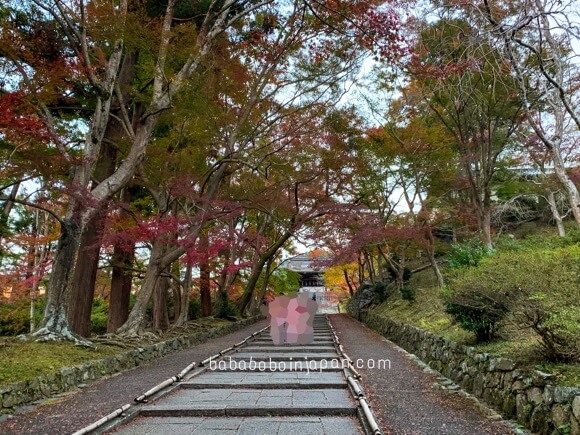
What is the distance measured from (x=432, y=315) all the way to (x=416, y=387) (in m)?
5.62

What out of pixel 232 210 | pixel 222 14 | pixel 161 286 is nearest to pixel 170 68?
pixel 222 14

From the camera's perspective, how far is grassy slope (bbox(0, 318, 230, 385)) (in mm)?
4922

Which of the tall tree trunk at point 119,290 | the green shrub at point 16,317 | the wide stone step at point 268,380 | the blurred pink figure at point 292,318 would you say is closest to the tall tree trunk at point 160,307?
the tall tree trunk at point 119,290

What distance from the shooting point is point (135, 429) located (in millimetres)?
3693

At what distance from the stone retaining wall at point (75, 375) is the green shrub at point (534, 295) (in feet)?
15.3

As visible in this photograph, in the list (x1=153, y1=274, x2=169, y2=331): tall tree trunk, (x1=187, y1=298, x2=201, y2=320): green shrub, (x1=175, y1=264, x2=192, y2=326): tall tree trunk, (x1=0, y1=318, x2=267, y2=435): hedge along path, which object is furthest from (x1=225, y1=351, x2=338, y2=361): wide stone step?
(x1=187, y1=298, x2=201, y2=320): green shrub

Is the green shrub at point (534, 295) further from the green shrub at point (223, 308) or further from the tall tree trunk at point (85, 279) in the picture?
the green shrub at point (223, 308)

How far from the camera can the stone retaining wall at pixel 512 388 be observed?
3.25 metres

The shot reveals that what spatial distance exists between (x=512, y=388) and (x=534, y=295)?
3.23ft

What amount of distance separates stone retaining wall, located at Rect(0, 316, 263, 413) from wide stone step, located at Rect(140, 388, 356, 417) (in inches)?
58.9

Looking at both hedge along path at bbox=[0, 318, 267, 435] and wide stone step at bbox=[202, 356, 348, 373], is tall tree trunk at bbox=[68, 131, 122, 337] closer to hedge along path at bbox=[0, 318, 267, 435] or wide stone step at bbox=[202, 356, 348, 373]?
hedge along path at bbox=[0, 318, 267, 435]

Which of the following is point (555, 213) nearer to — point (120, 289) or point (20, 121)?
point (120, 289)

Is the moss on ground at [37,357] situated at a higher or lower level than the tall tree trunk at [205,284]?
lower

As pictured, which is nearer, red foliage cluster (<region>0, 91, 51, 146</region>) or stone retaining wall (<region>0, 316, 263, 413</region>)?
Result: stone retaining wall (<region>0, 316, 263, 413</region>)
